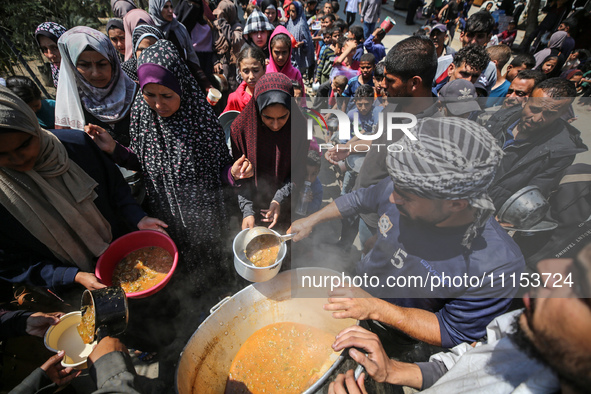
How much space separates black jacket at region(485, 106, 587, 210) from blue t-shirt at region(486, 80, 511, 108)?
4.70ft

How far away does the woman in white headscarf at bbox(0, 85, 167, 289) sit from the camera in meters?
1.64

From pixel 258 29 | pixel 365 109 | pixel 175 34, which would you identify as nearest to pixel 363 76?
pixel 365 109

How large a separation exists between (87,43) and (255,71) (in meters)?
1.89

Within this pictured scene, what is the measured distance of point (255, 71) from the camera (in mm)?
3711

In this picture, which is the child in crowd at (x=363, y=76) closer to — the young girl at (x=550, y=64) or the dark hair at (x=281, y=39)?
the dark hair at (x=281, y=39)

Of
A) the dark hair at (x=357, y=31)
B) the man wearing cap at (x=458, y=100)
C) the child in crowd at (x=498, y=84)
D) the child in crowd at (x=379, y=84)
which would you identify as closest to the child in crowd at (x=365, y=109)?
the child in crowd at (x=379, y=84)

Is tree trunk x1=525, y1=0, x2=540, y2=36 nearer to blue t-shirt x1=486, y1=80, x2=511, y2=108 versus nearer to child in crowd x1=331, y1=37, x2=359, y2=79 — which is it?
blue t-shirt x1=486, y1=80, x2=511, y2=108

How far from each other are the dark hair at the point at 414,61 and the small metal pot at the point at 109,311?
312cm

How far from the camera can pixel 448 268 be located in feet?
5.41

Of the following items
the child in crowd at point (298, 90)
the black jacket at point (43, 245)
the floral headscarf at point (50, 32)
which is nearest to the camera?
the black jacket at point (43, 245)

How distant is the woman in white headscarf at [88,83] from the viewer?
2.59 m

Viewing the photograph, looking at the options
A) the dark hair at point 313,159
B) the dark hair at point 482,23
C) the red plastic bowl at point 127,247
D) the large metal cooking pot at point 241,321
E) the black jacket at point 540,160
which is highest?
the dark hair at point 482,23

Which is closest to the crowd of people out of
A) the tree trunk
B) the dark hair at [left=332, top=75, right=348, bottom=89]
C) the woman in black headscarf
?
the woman in black headscarf

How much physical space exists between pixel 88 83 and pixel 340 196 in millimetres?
2891
